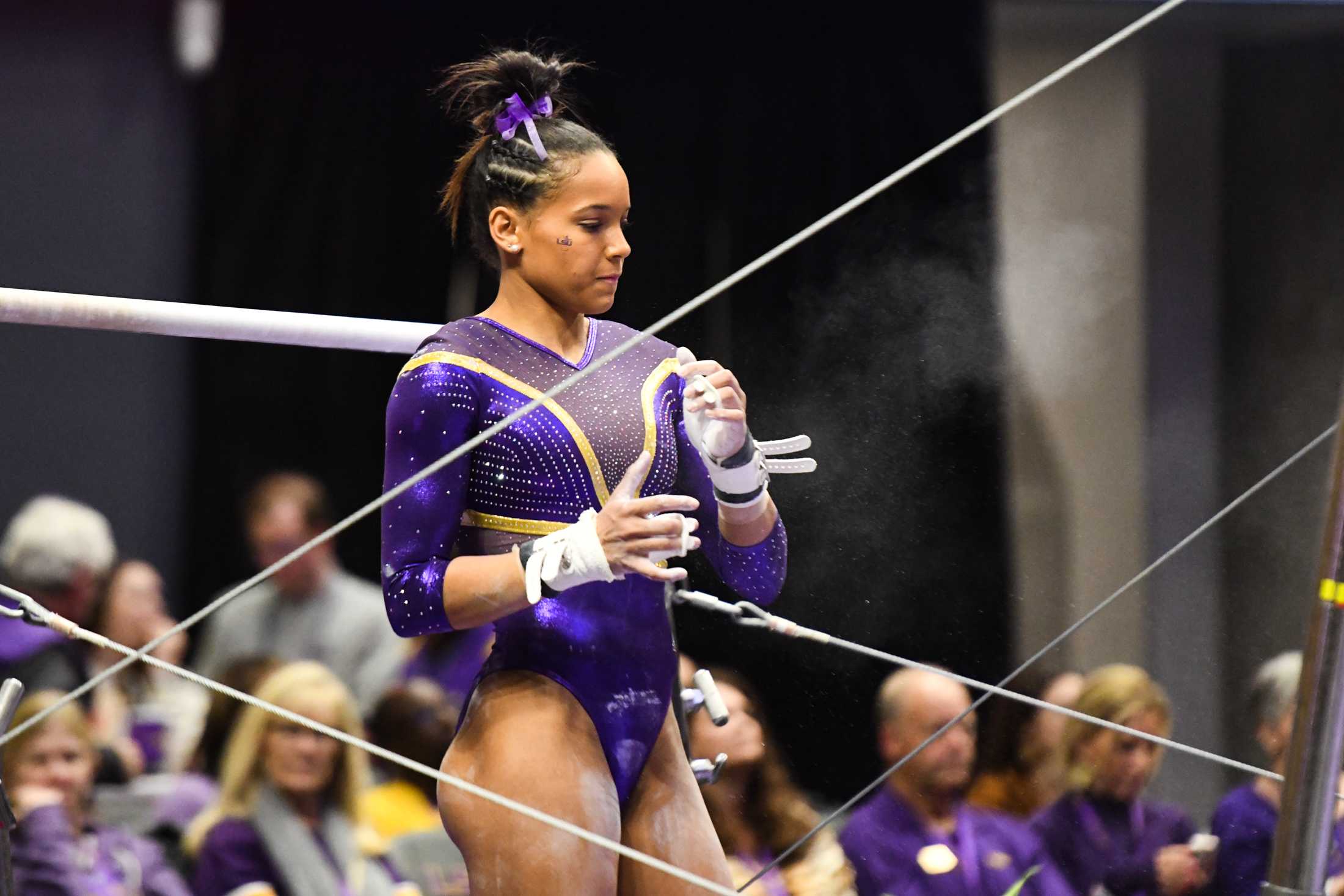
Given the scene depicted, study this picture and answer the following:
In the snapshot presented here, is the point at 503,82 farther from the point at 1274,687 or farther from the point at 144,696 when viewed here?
the point at 144,696

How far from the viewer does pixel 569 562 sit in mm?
1108

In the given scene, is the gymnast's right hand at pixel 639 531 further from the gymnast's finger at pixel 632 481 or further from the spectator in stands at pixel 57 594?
the spectator in stands at pixel 57 594

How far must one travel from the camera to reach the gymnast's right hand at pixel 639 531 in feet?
3.58

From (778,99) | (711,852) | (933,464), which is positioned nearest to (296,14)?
(778,99)

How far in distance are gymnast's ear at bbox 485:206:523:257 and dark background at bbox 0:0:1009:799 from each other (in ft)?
0.72

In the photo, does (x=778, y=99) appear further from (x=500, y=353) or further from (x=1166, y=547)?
(x=500, y=353)

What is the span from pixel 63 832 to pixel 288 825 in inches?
10.2

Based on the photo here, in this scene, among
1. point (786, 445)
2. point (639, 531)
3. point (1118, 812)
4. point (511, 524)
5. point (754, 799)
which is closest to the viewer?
point (639, 531)

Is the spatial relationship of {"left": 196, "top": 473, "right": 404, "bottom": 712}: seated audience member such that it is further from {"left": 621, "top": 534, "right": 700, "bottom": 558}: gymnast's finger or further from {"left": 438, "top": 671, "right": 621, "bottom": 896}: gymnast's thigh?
{"left": 621, "top": 534, "right": 700, "bottom": 558}: gymnast's finger

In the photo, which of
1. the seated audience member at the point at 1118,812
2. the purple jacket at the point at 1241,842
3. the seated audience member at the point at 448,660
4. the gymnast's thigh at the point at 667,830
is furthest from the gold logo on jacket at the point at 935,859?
the seated audience member at the point at 448,660

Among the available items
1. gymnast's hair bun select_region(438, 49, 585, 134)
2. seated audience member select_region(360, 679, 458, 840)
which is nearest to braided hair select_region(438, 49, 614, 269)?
gymnast's hair bun select_region(438, 49, 585, 134)

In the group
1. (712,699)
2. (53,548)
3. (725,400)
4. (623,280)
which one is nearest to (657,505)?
(725,400)

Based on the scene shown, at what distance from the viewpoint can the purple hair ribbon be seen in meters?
1.25

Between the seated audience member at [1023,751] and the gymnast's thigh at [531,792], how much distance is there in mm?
565
